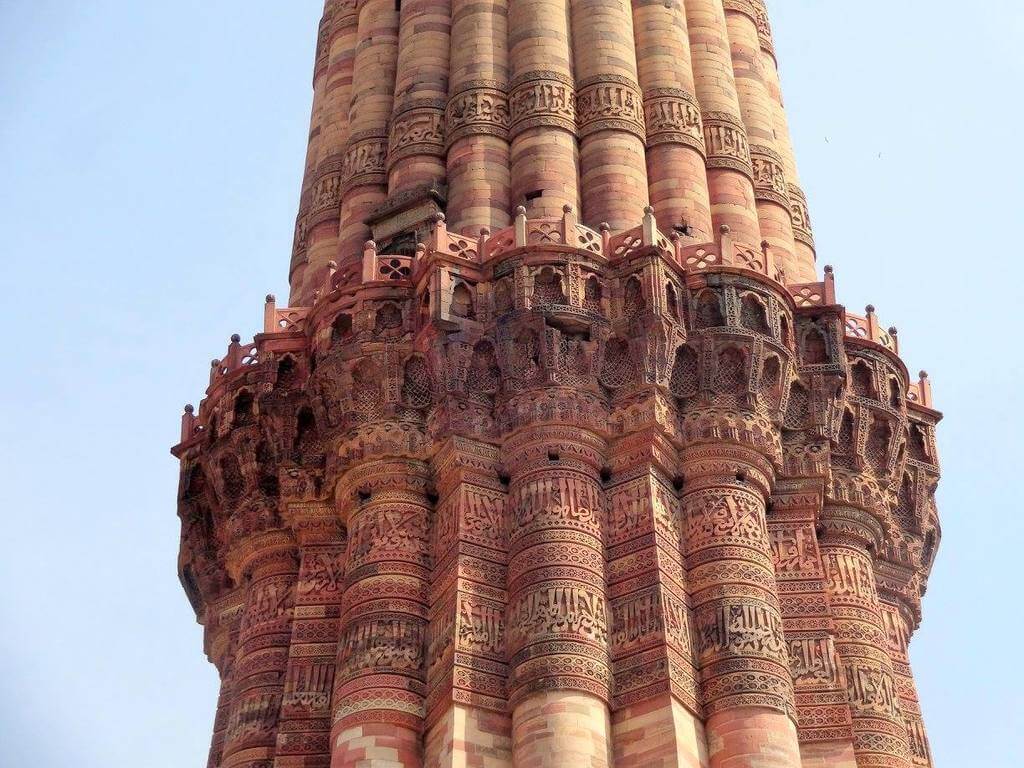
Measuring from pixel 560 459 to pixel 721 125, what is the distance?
17.9 feet

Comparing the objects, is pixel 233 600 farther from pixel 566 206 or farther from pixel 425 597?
pixel 566 206

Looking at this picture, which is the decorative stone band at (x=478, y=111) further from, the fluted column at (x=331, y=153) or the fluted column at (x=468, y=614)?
the fluted column at (x=468, y=614)

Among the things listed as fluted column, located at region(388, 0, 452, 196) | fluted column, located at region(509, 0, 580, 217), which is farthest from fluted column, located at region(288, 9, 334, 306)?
fluted column, located at region(509, 0, 580, 217)

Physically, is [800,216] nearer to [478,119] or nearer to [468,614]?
[478,119]

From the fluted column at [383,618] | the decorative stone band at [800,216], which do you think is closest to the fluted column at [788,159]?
the decorative stone band at [800,216]

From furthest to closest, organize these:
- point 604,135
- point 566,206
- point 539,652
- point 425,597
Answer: point 604,135, point 566,206, point 425,597, point 539,652

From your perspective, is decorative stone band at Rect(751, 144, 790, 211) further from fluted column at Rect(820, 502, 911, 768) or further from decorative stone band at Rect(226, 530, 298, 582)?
decorative stone band at Rect(226, 530, 298, 582)

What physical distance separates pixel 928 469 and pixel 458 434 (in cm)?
489

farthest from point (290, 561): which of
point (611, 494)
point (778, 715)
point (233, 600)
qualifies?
point (778, 715)

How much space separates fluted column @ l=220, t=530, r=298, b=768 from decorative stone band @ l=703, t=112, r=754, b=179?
5.91 meters

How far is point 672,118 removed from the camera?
2247 centimetres

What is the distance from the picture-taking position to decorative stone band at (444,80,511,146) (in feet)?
73.0

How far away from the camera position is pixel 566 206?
65.9ft

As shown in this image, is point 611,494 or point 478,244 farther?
point 478,244
